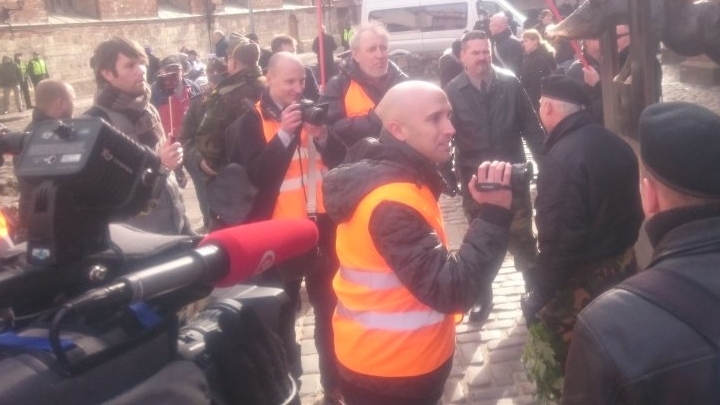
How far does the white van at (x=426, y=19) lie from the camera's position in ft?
55.7

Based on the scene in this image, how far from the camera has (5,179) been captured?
11.1m

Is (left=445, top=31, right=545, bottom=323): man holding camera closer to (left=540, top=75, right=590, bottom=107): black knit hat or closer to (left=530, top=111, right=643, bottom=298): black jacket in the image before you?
(left=540, top=75, right=590, bottom=107): black knit hat

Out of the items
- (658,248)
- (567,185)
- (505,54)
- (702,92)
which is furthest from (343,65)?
(702,92)

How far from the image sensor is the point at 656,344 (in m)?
1.59

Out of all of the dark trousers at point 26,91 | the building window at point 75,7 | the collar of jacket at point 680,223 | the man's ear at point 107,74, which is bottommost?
the dark trousers at point 26,91

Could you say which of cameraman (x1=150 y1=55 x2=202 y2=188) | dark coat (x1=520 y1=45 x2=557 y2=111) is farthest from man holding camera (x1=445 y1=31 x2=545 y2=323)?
dark coat (x1=520 y1=45 x2=557 y2=111)

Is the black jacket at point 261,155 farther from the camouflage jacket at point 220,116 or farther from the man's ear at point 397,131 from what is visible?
the man's ear at point 397,131

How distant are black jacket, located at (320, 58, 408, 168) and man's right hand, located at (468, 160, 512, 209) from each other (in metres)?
1.77

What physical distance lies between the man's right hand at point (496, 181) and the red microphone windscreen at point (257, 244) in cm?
78

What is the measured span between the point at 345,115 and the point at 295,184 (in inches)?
26.7

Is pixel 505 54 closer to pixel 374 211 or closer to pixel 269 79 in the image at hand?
pixel 269 79

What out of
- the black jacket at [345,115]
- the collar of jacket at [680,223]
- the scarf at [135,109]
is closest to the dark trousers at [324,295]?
the black jacket at [345,115]

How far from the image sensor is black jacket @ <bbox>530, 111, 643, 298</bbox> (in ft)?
11.7

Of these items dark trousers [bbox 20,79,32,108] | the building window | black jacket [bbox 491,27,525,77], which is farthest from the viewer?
the building window
